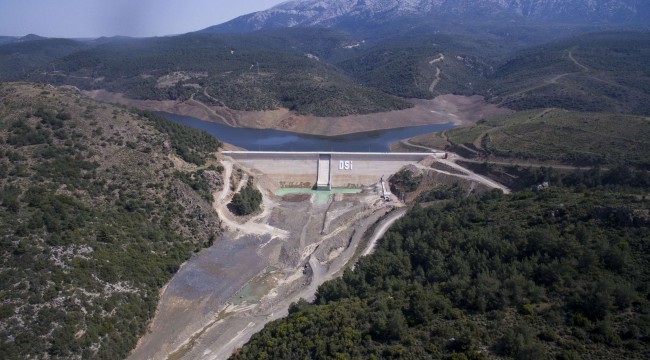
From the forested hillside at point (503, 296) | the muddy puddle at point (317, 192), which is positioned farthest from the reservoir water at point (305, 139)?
the forested hillside at point (503, 296)

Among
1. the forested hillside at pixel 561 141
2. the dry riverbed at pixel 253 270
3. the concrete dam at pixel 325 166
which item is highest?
the forested hillside at pixel 561 141

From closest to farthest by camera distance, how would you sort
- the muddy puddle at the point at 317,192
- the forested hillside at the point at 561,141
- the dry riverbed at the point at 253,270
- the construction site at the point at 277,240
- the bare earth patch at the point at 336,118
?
the dry riverbed at the point at 253,270
the construction site at the point at 277,240
the forested hillside at the point at 561,141
the muddy puddle at the point at 317,192
the bare earth patch at the point at 336,118

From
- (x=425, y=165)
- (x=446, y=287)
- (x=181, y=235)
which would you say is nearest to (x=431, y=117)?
(x=425, y=165)

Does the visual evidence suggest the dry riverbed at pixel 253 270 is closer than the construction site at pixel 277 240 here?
Yes

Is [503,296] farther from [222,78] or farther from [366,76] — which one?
[366,76]

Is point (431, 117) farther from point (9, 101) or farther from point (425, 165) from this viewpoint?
point (9, 101)

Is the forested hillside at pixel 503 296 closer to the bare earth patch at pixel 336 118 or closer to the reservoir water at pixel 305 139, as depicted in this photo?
the reservoir water at pixel 305 139

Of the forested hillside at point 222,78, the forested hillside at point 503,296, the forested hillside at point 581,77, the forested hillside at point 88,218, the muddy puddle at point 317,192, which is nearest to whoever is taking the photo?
the forested hillside at point 503,296
